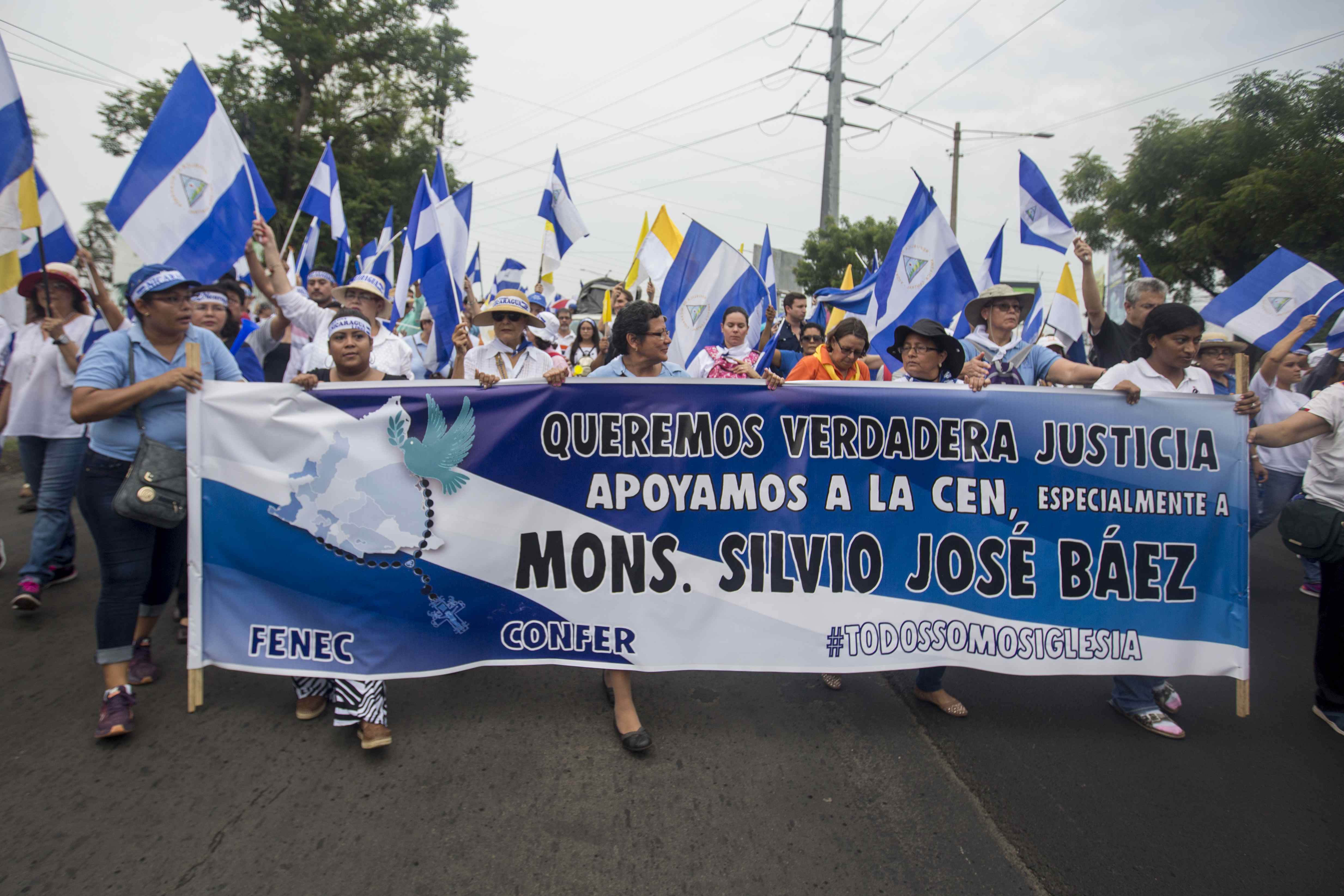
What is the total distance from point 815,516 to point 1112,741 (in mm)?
1609

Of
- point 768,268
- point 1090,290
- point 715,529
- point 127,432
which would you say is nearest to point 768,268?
point 768,268

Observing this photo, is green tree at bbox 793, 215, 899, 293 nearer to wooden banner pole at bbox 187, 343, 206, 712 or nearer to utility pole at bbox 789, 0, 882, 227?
utility pole at bbox 789, 0, 882, 227

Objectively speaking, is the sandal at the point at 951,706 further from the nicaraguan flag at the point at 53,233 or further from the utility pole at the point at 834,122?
the utility pole at the point at 834,122

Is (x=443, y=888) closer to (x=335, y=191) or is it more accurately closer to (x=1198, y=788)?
(x=1198, y=788)

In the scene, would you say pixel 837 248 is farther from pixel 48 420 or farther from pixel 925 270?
pixel 48 420


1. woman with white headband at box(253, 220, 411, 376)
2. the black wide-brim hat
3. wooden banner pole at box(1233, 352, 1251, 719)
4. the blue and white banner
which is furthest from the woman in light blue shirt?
wooden banner pole at box(1233, 352, 1251, 719)

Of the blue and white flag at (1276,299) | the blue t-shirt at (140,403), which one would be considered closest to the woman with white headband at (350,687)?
the blue t-shirt at (140,403)

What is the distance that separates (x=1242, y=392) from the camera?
3418 mm

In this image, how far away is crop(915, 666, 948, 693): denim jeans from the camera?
358cm

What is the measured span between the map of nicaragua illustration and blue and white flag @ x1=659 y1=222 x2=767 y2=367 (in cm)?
303

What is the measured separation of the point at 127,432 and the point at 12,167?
119cm

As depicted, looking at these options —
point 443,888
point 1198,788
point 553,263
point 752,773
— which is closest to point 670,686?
point 752,773

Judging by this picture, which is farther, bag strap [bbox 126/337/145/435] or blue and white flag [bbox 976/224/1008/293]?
blue and white flag [bbox 976/224/1008/293]


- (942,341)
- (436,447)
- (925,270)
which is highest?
(925,270)
